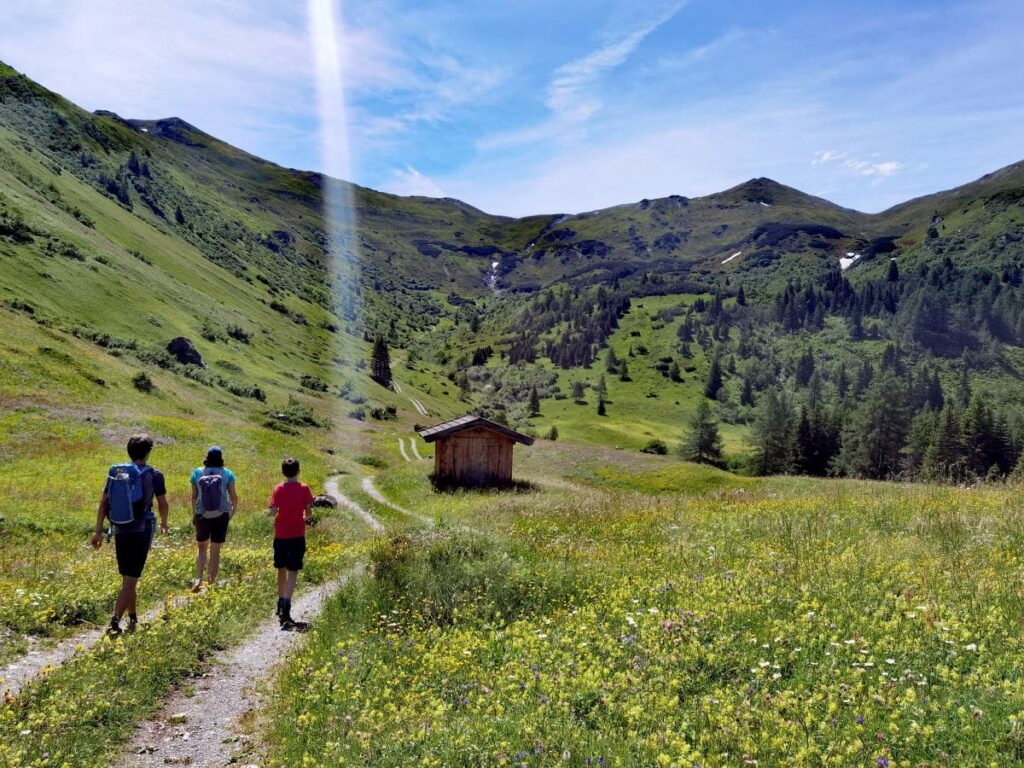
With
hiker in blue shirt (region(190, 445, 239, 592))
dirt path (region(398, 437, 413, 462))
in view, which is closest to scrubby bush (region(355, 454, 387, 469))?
dirt path (region(398, 437, 413, 462))

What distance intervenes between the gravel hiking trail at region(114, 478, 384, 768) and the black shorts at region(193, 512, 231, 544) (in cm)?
261

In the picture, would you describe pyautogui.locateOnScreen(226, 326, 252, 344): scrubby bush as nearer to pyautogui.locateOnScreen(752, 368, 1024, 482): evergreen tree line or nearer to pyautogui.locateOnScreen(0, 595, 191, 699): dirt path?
pyautogui.locateOnScreen(752, 368, 1024, 482): evergreen tree line

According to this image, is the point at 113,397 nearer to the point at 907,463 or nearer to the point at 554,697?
the point at 554,697

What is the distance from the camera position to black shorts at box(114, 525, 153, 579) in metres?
8.78

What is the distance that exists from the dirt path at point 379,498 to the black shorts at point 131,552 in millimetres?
16204

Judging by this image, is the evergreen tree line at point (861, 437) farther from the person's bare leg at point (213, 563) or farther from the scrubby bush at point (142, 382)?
the person's bare leg at point (213, 563)

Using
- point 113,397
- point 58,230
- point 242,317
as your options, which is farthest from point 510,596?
point 242,317

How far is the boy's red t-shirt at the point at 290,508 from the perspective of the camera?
10734mm

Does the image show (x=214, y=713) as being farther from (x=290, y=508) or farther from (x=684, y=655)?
(x=684, y=655)

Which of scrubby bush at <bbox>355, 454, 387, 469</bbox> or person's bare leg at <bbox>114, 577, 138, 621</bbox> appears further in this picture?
scrubby bush at <bbox>355, 454, 387, 469</bbox>

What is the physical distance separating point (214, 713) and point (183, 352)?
66.9 m

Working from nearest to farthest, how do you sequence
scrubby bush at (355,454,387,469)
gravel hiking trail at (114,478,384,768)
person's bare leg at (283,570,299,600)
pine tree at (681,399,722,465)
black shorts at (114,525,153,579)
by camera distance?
gravel hiking trail at (114,478,384,768)
black shorts at (114,525,153,579)
person's bare leg at (283,570,299,600)
scrubby bush at (355,454,387,469)
pine tree at (681,399,722,465)

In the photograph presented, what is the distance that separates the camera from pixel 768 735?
488 cm

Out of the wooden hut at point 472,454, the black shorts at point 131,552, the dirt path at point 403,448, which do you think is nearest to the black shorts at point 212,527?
the black shorts at point 131,552
